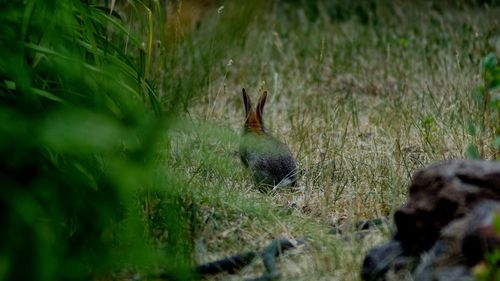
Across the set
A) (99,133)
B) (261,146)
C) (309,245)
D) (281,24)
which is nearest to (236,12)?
(99,133)

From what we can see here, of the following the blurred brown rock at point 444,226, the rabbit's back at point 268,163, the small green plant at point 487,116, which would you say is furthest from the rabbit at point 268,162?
the blurred brown rock at point 444,226

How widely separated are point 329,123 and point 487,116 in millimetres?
956

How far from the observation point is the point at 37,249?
2182mm

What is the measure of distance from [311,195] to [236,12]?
92.8 inches

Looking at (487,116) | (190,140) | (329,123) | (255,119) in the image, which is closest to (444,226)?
(190,140)

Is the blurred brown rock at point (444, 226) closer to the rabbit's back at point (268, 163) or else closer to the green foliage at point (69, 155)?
the green foliage at point (69, 155)

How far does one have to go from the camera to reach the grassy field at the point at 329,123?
3385mm

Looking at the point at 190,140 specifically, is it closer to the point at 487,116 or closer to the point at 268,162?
the point at 268,162

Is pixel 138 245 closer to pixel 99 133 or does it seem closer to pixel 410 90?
pixel 99 133

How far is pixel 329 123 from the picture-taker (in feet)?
17.8

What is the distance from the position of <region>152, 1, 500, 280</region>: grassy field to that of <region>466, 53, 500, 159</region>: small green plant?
8 centimetres

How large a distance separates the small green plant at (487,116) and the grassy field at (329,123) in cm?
8

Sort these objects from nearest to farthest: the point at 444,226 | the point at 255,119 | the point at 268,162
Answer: the point at 444,226
the point at 268,162
the point at 255,119

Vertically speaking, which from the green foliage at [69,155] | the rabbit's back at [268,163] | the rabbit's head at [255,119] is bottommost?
the rabbit's back at [268,163]
